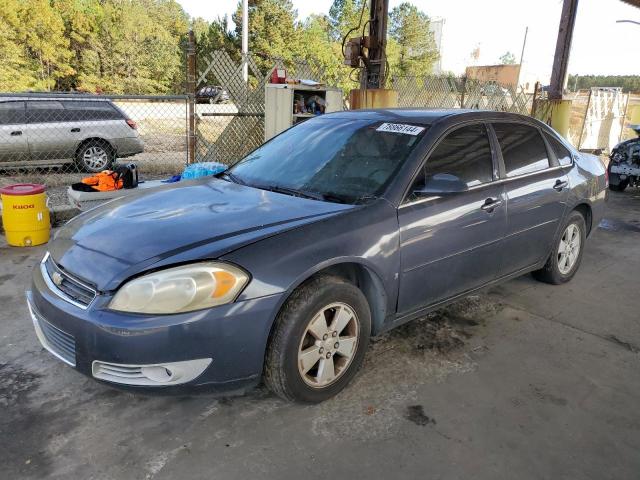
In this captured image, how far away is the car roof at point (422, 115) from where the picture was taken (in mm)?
3633

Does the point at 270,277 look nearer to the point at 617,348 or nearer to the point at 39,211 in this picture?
the point at 617,348

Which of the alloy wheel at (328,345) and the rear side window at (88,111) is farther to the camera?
the rear side window at (88,111)

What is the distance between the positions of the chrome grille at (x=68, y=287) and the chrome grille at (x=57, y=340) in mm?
167

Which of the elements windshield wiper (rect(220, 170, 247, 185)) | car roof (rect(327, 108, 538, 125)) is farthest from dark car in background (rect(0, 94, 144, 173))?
car roof (rect(327, 108, 538, 125))

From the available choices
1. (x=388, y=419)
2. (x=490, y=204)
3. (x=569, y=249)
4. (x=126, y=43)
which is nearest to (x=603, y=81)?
(x=126, y=43)

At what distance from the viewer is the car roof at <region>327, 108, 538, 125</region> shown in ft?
11.9

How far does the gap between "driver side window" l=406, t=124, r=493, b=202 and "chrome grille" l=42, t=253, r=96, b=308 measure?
6.10 ft

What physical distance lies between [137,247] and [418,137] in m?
1.89

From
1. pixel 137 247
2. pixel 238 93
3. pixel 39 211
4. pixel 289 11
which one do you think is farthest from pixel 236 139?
pixel 289 11

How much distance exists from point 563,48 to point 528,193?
8.98 m

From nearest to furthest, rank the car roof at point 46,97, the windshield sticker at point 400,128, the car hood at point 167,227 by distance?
the car hood at point 167,227 < the windshield sticker at point 400,128 < the car roof at point 46,97

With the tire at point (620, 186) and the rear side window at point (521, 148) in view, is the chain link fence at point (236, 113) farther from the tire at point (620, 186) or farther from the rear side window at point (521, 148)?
the tire at point (620, 186)

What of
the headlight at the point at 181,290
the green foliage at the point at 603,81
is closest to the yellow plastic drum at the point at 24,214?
the headlight at the point at 181,290

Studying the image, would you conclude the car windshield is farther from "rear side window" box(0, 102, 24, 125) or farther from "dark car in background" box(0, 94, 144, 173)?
"rear side window" box(0, 102, 24, 125)
